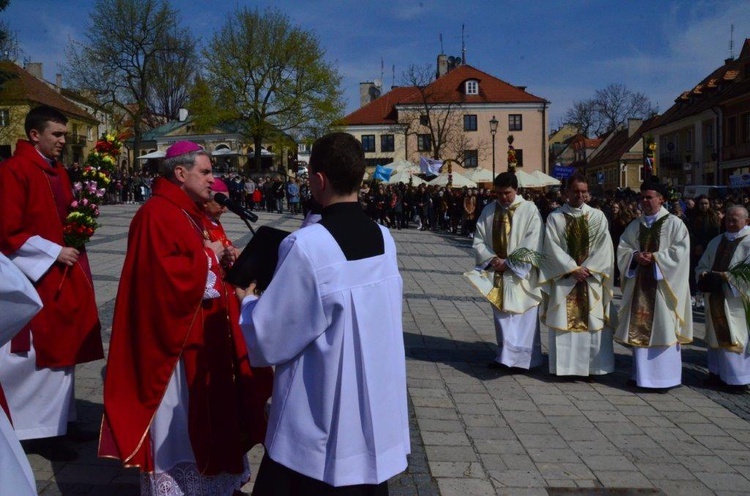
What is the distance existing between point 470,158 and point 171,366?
193 ft

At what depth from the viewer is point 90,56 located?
4288cm

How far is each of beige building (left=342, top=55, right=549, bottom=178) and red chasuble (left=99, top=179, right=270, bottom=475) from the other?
56.2m

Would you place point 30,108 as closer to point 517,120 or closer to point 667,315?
point 667,315

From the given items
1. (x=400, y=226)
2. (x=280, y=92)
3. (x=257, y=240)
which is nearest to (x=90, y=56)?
(x=280, y=92)

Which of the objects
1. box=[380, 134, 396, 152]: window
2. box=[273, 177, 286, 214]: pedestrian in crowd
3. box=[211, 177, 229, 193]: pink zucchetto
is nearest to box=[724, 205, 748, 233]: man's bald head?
box=[211, 177, 229, 193]: pink zucchetto

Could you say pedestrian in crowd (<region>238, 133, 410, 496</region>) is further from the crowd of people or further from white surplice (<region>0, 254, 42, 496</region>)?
white surplice (<region>0, 254, 42, 496</region>)

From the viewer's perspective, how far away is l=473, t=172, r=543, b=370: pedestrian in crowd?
729 cm

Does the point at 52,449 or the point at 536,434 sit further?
the point at 536,434

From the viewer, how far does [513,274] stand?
7359mm

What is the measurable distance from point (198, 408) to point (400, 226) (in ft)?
82.8

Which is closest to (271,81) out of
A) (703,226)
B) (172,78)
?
(172,78)

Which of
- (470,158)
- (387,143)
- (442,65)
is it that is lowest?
(470,158)

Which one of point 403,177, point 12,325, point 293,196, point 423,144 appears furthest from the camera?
point 423,144

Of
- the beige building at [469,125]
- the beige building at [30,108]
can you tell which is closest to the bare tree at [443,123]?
the beige building at [469,125]
